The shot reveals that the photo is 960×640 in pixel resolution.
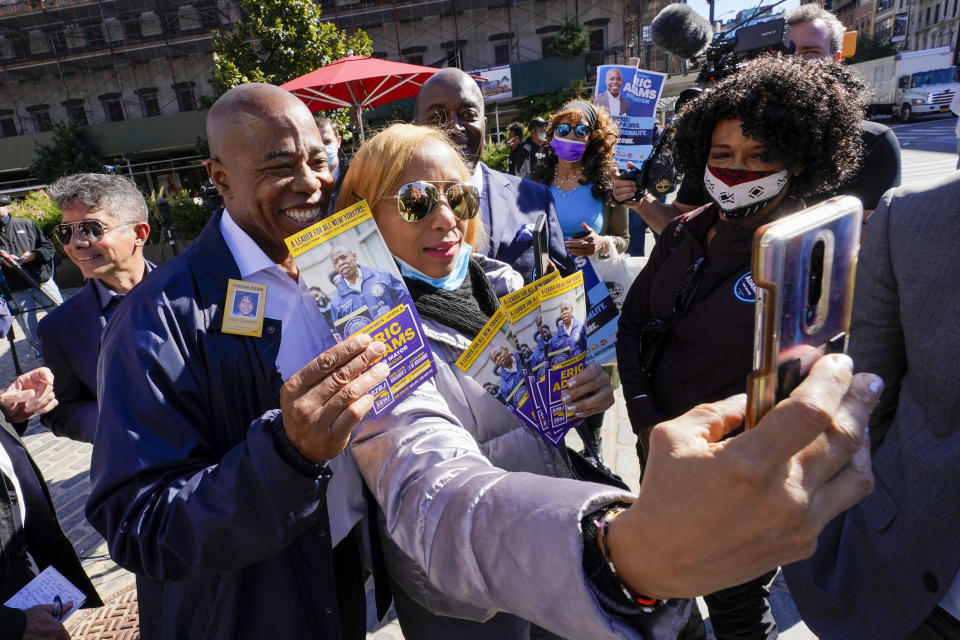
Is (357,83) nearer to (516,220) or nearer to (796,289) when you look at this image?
(516,220)

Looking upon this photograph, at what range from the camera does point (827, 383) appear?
63cm

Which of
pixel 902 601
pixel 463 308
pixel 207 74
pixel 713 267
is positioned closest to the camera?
pixel 902 601

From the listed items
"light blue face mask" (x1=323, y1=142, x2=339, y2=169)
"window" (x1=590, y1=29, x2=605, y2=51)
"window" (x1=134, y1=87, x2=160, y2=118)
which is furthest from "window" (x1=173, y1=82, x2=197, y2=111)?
"light blue face mask" (x1=323, y1=142, x2=339, y2=169)

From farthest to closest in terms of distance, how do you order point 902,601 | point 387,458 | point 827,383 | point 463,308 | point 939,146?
point 939,146 → point 463,308 → point 902,601 → point 387,458 → point 827,383

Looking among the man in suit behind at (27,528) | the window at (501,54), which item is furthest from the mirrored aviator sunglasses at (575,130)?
the window at (501,54)

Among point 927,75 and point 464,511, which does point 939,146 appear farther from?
point 464,511

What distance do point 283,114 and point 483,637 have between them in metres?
1.64

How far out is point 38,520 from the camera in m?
2.02

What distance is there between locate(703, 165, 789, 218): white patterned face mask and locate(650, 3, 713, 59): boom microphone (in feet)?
6.20

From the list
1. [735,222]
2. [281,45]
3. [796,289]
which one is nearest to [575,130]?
[735,222]

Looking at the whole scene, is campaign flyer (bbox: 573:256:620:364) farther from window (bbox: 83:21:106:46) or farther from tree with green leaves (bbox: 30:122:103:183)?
window (bbox: 83:21:106:46)

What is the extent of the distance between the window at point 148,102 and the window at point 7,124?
6552 millimetres

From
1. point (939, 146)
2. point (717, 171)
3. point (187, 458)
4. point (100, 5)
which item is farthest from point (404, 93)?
point (100, 5)

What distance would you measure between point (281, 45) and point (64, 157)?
19.2 m
